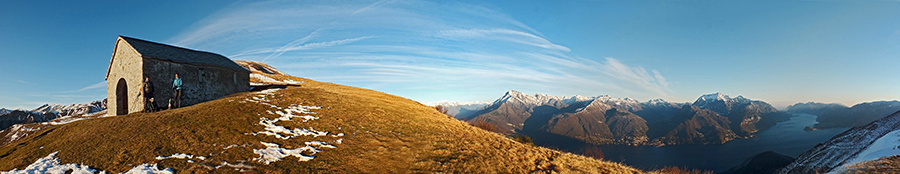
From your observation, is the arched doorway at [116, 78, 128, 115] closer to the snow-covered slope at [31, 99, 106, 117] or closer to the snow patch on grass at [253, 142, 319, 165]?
the snow-covered slope at [31, 99, 106, 117]

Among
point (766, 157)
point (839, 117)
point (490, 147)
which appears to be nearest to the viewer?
point (490, 147)

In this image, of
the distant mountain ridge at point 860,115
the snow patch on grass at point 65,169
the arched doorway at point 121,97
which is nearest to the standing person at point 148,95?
the arched doorway at point 121,97

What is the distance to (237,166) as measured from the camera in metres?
8.77

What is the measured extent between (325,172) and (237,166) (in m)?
2.69

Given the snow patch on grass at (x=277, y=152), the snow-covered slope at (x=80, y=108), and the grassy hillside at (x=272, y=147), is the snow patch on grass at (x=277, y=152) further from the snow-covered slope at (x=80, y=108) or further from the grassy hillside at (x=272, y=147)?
the snow-covered slope at (x=80, y=108)

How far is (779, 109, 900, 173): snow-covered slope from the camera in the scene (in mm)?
12500

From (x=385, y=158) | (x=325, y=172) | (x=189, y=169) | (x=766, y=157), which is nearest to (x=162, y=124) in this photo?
(x=189, y=169)

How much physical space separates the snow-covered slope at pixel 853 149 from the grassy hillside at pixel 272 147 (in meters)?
10.4

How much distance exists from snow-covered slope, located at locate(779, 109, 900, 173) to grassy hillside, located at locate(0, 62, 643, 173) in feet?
34.1

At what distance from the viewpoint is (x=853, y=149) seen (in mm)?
14719

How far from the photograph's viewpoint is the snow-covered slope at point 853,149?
1250cm

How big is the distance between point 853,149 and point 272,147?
1095 inches

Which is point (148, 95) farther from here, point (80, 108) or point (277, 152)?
point (80, 108)

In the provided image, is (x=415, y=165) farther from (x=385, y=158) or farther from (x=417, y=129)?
(x=417, y=129)
